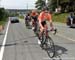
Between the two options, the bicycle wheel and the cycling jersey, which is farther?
the cycling jersey

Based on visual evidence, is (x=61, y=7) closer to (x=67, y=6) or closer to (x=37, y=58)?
Result: (x=67, y=6)

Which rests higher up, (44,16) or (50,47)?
(44,16)

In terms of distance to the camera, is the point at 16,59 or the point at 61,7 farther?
the point at 61,7

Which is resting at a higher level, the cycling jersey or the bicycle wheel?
the cycling jersey

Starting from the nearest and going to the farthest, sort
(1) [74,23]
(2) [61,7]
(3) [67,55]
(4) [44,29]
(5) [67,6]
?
1. (3) [67,55]
2. (4) [44,29]
3. (1) [74,23]
4. (5) [67,6]
5. (2) [61,7]

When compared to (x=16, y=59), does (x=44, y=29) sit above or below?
above

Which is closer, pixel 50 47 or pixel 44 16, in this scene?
pixel 50 47

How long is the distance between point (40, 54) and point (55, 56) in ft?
3.27

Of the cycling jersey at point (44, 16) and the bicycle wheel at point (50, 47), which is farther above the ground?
the cycling jersey at point (44, 16)

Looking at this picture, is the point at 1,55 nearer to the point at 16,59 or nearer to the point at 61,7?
the point at 16,59

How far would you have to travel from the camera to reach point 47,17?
13102 millimetres

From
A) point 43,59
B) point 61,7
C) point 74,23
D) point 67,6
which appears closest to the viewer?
point 43,59

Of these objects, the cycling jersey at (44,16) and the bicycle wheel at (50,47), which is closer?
the bicycle wheel at (50,47)

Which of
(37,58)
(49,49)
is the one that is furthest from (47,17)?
(37,58)
